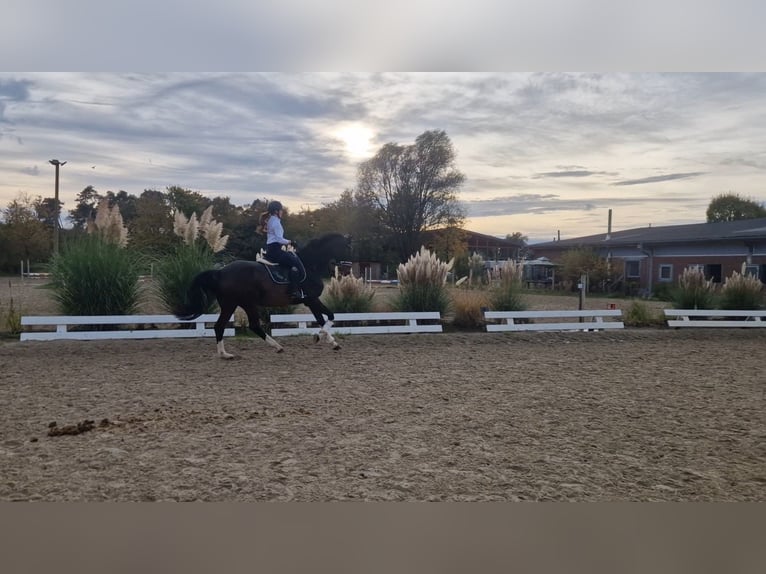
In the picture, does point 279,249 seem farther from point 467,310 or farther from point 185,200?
point 467,310

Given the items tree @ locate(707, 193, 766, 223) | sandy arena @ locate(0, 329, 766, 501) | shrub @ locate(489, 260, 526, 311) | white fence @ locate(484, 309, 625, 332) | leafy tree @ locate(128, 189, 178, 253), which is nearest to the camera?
sandy arena @ locate(0, 329, 766, 501)

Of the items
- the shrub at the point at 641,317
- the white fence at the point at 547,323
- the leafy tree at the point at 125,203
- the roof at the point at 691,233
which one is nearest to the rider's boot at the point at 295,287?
the leafy tree at the point at 125,203

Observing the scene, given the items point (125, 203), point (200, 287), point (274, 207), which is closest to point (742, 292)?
point (274, 207)

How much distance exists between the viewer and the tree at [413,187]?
8.25 m

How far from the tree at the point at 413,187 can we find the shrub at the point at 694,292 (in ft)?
16.4

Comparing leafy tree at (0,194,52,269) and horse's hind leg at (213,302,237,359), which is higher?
leafy tree at (0,194,52,269)

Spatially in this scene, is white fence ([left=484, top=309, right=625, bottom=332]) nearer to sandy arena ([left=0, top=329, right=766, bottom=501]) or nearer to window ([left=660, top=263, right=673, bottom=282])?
sandy arena ([left=0, top=329, right=766, bottom=501])

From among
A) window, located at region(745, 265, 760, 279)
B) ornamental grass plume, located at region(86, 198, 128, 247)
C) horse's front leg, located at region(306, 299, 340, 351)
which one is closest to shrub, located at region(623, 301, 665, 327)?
window, located at region(745, 265, 760, 279)

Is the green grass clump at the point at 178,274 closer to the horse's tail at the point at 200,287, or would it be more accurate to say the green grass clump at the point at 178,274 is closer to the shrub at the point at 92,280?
the shrub at the point at 92,280

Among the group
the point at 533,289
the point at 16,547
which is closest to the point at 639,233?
the point at 533,289

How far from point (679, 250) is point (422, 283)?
6.03 m

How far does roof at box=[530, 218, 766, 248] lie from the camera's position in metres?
10.8

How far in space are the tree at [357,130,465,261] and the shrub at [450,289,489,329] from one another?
120 cm

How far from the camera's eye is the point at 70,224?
836 centimetres
